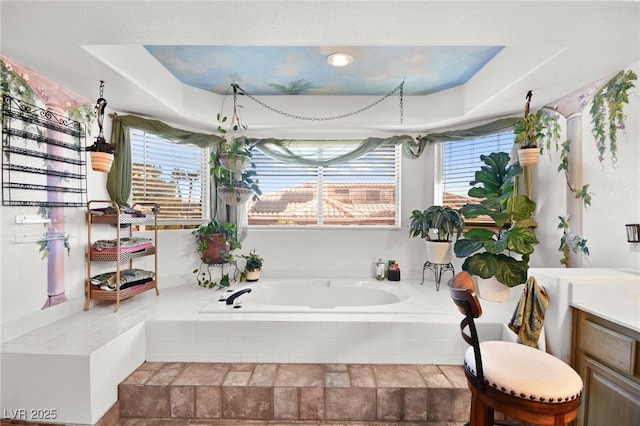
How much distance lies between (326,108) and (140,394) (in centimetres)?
283

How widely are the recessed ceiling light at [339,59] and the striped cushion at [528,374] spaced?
2.15 metres

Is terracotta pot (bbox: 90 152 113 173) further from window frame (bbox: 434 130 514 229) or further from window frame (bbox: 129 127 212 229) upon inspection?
window frame (bbox: 434 130 514 229)

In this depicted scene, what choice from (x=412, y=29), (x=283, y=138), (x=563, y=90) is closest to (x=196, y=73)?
→ (x=283, y=138)

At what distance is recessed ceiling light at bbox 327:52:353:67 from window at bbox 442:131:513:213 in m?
1.59

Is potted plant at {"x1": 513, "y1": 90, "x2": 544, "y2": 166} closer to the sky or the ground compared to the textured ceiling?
closer to the ground

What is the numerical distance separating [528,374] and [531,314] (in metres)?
0.62

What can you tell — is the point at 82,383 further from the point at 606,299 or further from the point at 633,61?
the point at 633,61

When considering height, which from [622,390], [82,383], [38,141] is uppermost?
[38,141]

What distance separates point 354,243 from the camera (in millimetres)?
3215

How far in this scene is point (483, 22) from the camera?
1.38 metres

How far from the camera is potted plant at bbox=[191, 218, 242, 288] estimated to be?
2924 millimetres

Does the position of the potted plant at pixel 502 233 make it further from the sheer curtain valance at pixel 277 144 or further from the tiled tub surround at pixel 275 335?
the sheer curtain valance at pixel 277 144

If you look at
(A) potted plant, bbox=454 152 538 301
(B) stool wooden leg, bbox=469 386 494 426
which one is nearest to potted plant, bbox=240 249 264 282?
(A) potted plant, bbox=454 152 538 301

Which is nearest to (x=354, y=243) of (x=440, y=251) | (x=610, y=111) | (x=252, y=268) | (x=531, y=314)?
(x=440, y=251)
